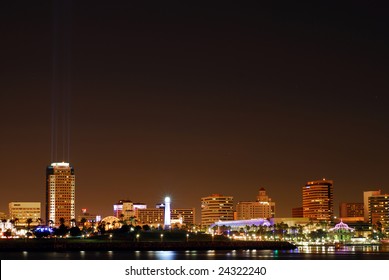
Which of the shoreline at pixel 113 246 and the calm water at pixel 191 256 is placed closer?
the calm water at pixel 191 256

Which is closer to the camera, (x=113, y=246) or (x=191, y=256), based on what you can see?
(x=191, y=256)

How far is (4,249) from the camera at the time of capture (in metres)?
150

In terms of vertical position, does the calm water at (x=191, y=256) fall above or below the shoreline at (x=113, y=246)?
below

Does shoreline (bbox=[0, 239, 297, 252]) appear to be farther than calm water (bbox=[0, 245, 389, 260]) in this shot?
Yes

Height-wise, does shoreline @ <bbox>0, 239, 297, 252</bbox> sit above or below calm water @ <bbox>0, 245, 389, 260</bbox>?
above

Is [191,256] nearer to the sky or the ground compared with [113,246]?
nearer to the ground

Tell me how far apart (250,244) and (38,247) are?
4659cm
